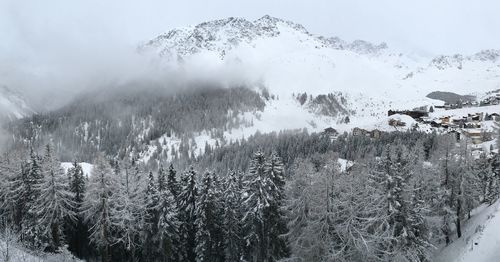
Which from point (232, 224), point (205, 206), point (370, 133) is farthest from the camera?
point (370, 133)

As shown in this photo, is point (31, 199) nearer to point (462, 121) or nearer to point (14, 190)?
point (14, 190)

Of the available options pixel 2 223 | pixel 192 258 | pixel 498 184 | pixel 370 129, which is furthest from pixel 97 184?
Answer: pixel 370 129

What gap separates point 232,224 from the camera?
4700 centimetres

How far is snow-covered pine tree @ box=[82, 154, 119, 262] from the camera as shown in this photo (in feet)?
139

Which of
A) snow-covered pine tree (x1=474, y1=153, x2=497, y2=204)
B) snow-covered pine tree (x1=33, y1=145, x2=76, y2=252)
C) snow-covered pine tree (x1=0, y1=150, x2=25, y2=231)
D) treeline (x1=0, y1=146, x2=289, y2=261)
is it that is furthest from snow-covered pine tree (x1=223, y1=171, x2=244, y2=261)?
snow-covered pine tree (x1=474, y1=153, x2=497, y2=204)

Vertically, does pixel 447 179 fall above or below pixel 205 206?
above

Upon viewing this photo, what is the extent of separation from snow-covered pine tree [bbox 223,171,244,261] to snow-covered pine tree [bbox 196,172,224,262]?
0.99 meters

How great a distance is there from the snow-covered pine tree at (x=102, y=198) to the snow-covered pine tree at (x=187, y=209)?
291 inches

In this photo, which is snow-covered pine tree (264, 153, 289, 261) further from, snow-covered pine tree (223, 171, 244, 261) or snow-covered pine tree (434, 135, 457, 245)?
snow-covered pine tree (434, 135, 457, 245)

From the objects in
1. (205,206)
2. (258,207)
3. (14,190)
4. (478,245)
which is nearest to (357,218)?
(258,207)

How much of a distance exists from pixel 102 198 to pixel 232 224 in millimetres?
13497

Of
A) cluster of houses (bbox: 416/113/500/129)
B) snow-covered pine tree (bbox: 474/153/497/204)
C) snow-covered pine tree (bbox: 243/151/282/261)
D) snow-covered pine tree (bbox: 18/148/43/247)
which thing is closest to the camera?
snow-covered pine tree (bbox: 243/151/282/261)

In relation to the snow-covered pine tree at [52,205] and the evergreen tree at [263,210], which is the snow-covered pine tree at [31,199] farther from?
the evergreen tree at [263,210]

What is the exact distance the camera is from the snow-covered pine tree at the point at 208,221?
151 ft
